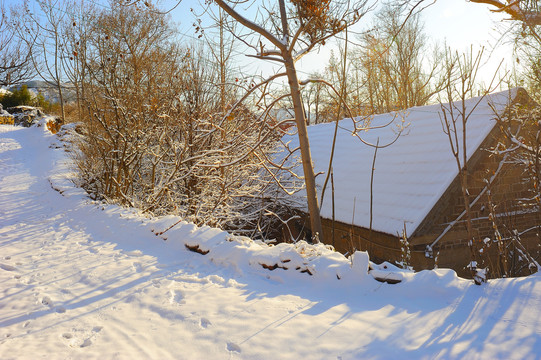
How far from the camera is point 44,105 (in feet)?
135

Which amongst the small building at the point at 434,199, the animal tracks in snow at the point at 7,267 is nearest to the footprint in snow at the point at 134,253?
the animal tracks in snow at the point at 7,267

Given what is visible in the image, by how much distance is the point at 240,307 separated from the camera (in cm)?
334

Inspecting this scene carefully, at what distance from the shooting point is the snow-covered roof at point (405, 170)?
7.46 metres

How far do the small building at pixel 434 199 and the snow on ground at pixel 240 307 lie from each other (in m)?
2.47

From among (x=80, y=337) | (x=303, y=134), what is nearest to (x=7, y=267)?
(x=80, y=337)

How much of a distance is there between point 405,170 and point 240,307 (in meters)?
6.85

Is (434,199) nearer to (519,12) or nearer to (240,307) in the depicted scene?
(519,12)

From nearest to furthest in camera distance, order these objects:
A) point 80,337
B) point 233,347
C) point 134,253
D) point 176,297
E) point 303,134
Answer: point 233,347 < point 80,337 < point 176,297 < point 134,253 < point 303,134

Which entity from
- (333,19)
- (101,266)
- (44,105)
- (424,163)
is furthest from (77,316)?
(44,105)

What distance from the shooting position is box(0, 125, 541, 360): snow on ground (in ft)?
8.50

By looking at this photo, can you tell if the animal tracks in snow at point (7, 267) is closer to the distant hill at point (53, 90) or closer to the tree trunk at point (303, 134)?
the tree trunk at point (303, 134)

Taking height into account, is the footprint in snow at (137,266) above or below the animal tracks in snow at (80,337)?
below

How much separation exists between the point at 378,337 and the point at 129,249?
4087 millimetres

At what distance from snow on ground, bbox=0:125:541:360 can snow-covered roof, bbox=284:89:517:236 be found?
10.5 ft
